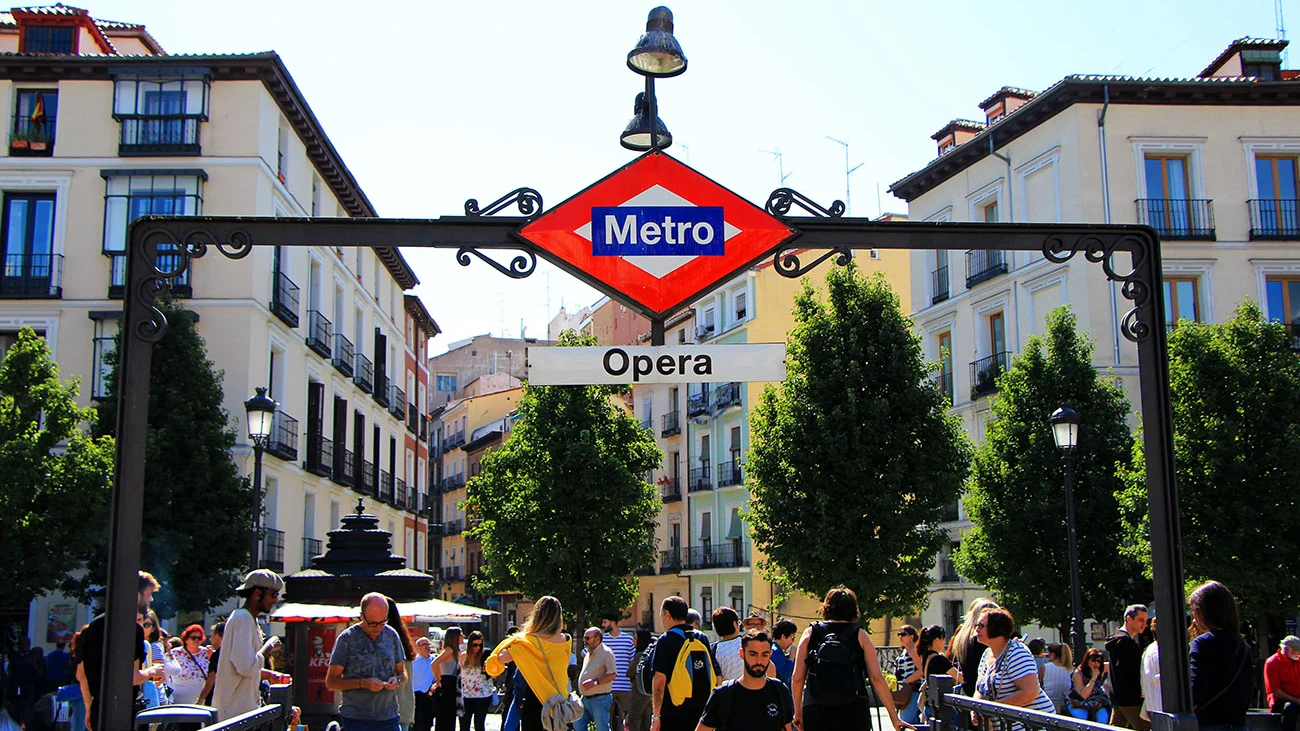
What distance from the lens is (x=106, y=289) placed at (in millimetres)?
31938

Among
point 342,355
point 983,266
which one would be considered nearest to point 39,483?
point 342,355

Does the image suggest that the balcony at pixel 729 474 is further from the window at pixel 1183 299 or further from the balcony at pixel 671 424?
the window at pixel 1183 299

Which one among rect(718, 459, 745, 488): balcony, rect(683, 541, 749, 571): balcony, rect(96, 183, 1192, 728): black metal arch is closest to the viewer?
rect(96, 183, 1192, 728): black metal arch

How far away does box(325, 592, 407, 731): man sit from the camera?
338 inches

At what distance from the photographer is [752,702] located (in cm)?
766

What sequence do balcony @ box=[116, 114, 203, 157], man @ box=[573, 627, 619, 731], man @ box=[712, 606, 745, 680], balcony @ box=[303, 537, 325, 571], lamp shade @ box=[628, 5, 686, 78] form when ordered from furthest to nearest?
balcony @ box=[303, 537, 325, 571] < balcony @ box=[116, 114, 203, 157] < man @ box=[573, 627, 619, 731] < man @ box=[712, 606, 745, 680] < lamp shade @ box=[628, 5, 686, 78]

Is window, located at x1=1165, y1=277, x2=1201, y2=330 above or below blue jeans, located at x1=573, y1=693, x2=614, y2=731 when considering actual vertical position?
above

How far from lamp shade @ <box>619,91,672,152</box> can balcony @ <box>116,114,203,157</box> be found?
27.1 metres

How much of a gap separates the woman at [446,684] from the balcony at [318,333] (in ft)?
69.8

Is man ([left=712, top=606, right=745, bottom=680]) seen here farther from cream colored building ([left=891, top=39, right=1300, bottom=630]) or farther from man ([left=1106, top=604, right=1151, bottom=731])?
cream colored building ([left=891, top=39, right=1300, bottom=630])

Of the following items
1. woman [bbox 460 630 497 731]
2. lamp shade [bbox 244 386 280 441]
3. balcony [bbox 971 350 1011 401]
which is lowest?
woman [bbox 460 630 497 731]

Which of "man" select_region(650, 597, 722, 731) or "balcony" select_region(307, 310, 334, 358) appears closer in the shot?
"man" select_region(650, 597, 722, 731)

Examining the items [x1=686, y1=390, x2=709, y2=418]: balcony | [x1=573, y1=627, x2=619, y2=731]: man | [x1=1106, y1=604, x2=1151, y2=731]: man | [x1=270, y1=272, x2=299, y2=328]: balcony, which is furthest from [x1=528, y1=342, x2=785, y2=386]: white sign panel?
[x1=686, y1=390, x2=709, y2=418]: balcony

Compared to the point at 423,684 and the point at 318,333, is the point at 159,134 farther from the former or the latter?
the point at 423,684
